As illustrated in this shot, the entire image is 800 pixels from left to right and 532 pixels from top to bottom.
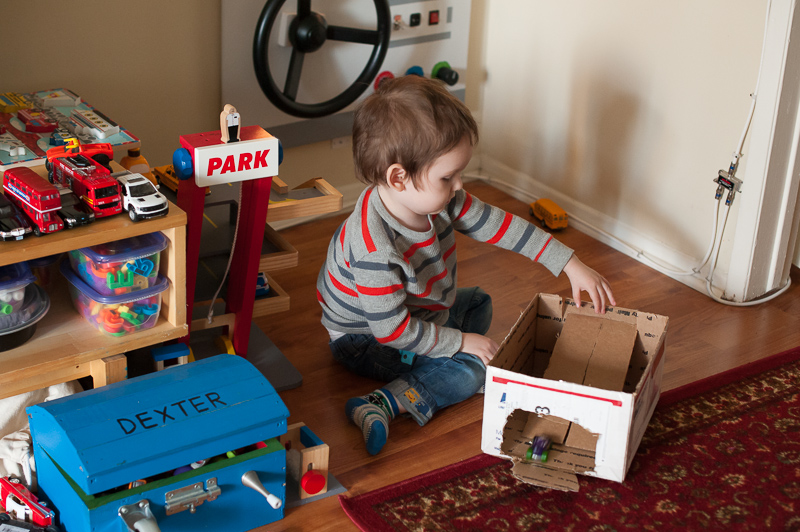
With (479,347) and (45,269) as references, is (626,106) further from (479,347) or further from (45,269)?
(45,269)

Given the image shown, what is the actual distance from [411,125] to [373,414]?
1.52 feet

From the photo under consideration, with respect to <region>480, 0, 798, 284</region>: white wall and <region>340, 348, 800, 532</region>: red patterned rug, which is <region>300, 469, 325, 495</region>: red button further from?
<region>480, 0, 798, 284</region>: white wall

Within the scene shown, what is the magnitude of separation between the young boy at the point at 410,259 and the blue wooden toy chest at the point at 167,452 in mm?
235

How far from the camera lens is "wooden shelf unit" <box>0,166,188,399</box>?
42.0 inches

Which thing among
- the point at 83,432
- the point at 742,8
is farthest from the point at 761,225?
the point at 83,432

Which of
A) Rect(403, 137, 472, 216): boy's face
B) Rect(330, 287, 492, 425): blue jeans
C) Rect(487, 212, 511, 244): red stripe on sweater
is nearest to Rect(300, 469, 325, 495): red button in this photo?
Rect(330, 287, 492, 425): blue jeans

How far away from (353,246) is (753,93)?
35.4 inches

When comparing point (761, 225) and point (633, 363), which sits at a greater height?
point (761, 225)

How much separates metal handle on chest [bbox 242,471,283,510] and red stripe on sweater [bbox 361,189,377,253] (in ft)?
1.29

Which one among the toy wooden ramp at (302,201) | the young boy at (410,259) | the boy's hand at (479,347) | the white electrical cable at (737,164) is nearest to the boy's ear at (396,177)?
the young boy at (410,259)

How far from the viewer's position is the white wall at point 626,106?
175cm

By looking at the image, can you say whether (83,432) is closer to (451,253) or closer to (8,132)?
(8,132)

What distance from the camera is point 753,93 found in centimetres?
167

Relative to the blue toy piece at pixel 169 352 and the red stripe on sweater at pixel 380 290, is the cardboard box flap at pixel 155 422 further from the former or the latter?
the red stripe on sweater at pixel 380 290
